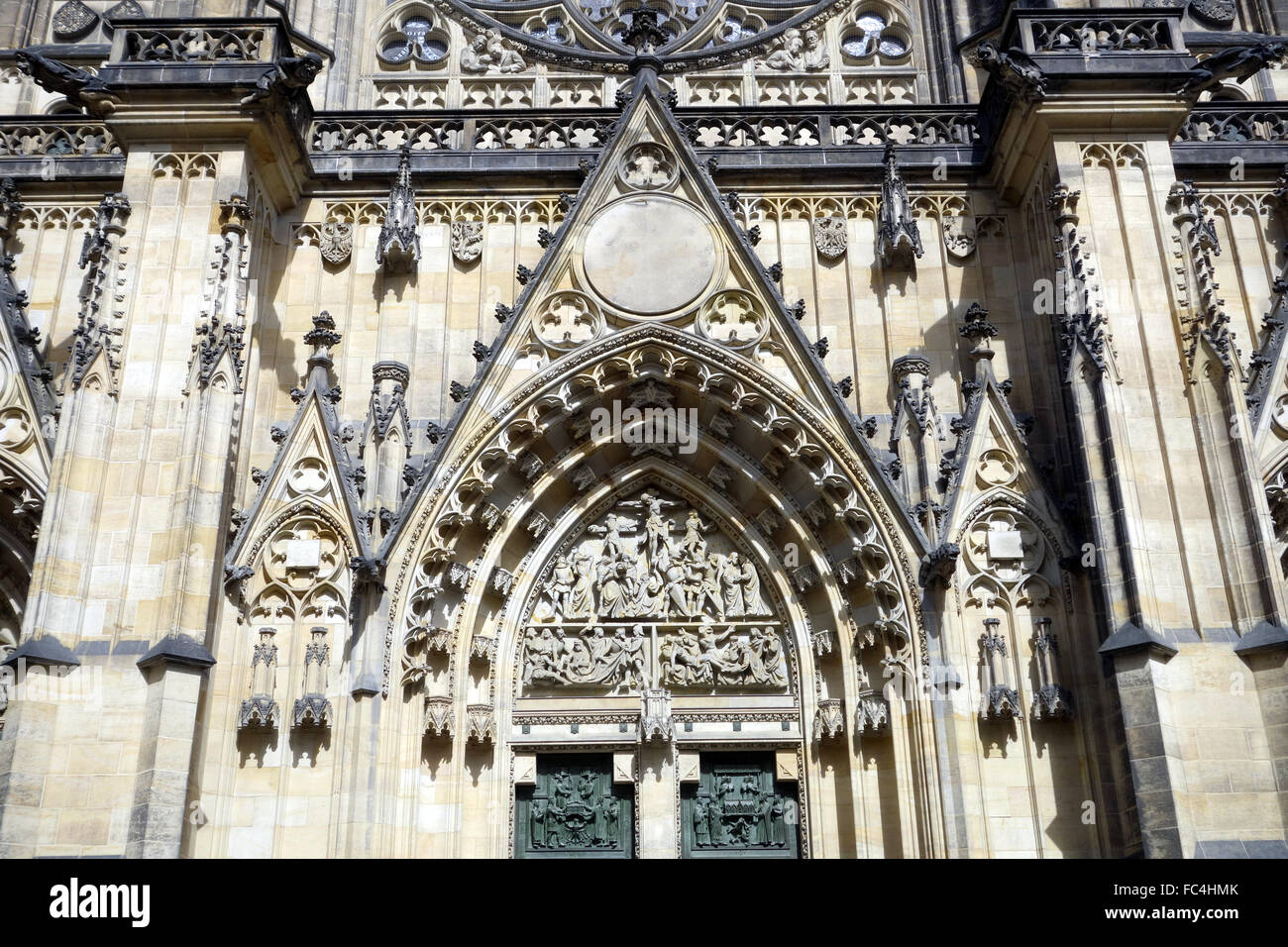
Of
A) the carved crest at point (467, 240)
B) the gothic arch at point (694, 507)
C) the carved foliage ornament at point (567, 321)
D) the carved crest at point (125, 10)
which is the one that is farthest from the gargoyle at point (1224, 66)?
the carved crest at point (125, 10)

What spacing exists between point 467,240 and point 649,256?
1.91 metres

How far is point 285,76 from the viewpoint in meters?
12.6

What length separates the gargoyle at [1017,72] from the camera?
1234cm

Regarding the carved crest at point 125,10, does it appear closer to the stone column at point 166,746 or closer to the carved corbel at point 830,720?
the stone column at point 166,746

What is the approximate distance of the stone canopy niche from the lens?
41.8 feet

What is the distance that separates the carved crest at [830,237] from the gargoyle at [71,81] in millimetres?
6907

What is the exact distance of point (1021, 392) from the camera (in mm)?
12906

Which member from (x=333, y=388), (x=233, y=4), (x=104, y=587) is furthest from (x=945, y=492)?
(x=233, y=4)

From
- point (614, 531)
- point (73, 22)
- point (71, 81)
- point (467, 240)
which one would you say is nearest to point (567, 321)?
point (467, 240)

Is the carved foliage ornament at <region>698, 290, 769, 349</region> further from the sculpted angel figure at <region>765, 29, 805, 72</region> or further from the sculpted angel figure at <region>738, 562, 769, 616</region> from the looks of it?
the sculpted angel figure at <region>765, 29, 805, 72</region>

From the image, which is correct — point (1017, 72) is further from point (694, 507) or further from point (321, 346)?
point (321, 346)

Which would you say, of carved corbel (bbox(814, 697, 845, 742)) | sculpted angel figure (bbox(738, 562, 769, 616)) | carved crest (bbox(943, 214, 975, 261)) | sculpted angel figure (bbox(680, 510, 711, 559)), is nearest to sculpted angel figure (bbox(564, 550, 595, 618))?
sculpted angel figure (bbox(680, 510, 711, 559))

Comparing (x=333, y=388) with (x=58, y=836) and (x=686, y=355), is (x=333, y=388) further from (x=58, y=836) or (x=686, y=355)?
(x=58, y=836)

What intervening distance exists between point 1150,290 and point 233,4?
31.2 feet
